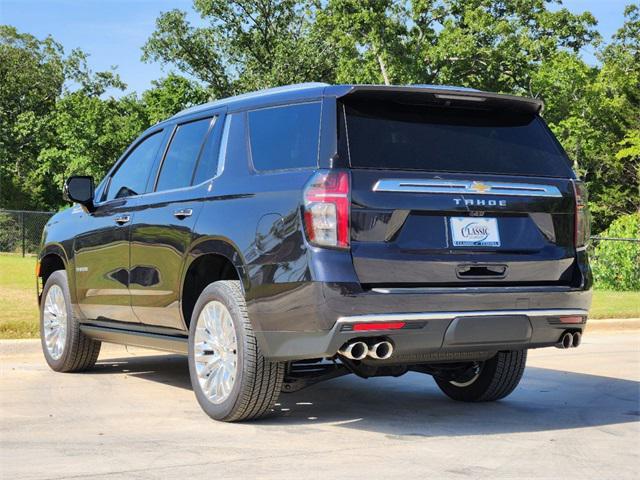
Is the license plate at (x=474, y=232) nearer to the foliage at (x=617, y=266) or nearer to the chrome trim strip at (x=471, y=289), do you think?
the chrome trim strip at (x=471, y=289)

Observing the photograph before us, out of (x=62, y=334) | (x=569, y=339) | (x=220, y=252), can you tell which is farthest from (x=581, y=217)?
(x=62, y=334)

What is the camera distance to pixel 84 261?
837 centimetres

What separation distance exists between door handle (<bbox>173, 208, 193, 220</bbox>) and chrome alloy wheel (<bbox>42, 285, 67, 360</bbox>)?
7.45 feet

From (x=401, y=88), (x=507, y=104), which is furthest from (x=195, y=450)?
(x=507, y=104)

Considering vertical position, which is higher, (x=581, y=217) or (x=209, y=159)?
(x=209, y=159)

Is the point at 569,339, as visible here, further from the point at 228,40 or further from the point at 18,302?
the point at 228,40

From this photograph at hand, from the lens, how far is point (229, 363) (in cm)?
635

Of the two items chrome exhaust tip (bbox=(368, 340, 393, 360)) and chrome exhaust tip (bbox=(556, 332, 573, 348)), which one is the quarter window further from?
chrome exhaust tip (bbox=(556, 332, 573, 348))

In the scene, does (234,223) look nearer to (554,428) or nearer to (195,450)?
(195,450)

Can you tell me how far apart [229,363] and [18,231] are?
26.9m

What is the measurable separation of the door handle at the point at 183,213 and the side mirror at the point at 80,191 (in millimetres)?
1651

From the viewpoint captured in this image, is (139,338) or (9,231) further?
(9,231)

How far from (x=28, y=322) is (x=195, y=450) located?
248 inches

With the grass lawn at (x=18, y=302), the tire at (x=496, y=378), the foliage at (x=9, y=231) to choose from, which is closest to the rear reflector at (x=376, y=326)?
the tire at (x=496, y=378)
